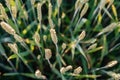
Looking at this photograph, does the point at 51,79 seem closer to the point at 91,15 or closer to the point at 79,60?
the point at 79,60

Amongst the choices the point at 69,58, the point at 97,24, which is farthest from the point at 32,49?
the point at 97,24

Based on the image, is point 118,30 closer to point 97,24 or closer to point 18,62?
point 97,24

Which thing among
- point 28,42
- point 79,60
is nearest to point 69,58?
point 79,60

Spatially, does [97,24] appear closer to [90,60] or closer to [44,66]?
[90,60]

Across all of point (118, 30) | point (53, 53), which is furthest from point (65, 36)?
point (118, 30)

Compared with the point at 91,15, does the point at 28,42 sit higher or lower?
lower

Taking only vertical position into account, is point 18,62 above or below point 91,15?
below

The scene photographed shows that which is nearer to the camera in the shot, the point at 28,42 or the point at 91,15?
the point at 28,42

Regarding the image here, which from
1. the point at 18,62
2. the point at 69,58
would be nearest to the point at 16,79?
the point at 18,62

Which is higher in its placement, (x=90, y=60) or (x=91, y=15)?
(x=91, y=15)
